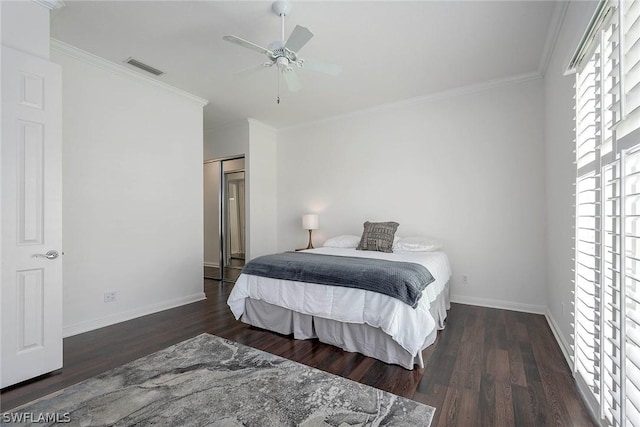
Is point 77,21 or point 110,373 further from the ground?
point 77,21

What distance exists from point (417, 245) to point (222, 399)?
2.76 m

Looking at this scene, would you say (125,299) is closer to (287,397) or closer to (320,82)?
(287,397)

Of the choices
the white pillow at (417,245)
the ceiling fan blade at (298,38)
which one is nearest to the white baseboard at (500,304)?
the white pillow at (417,245)

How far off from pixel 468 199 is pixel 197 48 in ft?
12.2

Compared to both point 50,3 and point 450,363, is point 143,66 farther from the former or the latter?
point 450,363

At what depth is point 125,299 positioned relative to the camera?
3.38 metres

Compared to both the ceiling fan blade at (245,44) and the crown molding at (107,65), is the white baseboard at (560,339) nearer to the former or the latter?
the ceiling fan blade at (245,44)

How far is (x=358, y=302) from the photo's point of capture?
8.02ft

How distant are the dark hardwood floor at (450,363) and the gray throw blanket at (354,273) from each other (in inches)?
22.8

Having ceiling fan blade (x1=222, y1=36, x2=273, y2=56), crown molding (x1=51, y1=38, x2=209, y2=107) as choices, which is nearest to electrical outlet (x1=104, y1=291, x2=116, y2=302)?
crown molding (x1=51, y1=38, x2=209, y2=107)

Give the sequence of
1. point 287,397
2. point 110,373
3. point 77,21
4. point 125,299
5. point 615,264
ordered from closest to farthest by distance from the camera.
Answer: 1. point 615,264
2. point 287,397
3. point 110,373
4. point 77,21
5. point 125,299

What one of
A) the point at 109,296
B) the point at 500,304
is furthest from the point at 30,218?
the point at 500,304

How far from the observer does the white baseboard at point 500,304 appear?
3.45m

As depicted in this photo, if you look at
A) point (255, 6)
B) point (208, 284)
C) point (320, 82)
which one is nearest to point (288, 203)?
point (208, 284)
